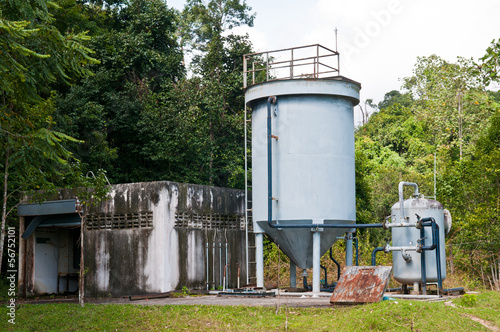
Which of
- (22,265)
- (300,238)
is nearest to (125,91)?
(22,265)

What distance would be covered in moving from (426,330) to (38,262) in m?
14.6

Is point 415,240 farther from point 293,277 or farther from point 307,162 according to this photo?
point 293,277

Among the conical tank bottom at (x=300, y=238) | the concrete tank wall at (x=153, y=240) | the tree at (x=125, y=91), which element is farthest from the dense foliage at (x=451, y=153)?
the tree at (x=125, y=91)

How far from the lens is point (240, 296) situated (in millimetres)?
→ 16266

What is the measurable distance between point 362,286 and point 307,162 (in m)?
4.57

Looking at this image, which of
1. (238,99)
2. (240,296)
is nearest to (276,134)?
(240,296)

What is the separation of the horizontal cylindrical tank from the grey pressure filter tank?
1614 millimetres

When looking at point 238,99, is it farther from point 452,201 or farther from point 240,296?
point 240,296

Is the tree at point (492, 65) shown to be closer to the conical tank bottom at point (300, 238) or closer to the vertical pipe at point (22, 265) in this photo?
the conical tank bottom at point (300, 238)

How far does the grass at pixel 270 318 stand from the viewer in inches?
428

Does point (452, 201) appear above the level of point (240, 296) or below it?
above

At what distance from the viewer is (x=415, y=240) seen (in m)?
15.7

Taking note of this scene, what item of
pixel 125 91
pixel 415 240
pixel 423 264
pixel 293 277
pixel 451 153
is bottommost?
pixel 293 277

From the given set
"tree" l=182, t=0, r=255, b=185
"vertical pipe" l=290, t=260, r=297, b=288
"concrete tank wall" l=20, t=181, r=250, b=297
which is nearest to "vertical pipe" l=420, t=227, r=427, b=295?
"vertical pipe" l=290, t=260, r=297, b=288
